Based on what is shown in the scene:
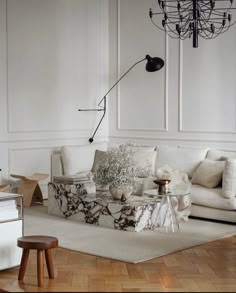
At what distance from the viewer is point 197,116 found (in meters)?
8.16

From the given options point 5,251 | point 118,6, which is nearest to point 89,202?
point 5,251

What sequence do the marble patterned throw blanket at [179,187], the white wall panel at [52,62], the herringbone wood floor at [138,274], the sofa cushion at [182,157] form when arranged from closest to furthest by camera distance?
1. the herringbone wood floor at [138,274]
2. the marble patterned throw blanket at [179,187]
3. the sofa cushion at [182,157]
4. the white wall panel at [52,62]

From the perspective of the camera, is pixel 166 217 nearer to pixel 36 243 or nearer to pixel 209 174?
pixel 209 174

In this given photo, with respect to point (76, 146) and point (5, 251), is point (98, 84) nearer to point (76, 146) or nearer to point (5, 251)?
point (76, 146)

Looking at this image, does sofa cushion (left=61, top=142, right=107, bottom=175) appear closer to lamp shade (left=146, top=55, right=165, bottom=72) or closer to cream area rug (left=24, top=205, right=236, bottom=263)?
cream area rug (left=24, top=205, right=236, bottom=263)

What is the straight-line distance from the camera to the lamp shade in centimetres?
836

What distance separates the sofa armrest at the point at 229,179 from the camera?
6641 millimetres

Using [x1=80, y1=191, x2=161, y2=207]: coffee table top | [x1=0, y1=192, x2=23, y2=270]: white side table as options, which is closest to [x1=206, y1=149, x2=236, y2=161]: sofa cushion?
[x1=80, y1=191, x2=161, y2=207]: coffee table top

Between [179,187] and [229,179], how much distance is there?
1.93 feet

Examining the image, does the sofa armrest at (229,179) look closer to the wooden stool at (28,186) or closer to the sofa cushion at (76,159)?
the sofa cushion at (76,159)

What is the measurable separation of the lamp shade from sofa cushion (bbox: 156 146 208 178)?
118cm

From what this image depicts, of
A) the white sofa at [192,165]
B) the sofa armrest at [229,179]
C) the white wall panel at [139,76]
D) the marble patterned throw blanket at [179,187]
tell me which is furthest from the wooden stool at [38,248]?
the white wall panel at [139,76]

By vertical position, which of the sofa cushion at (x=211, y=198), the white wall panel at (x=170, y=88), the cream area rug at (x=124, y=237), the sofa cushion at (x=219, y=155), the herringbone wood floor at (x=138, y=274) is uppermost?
the white wall panel at (x=170, y=88)

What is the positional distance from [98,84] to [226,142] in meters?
2.33
